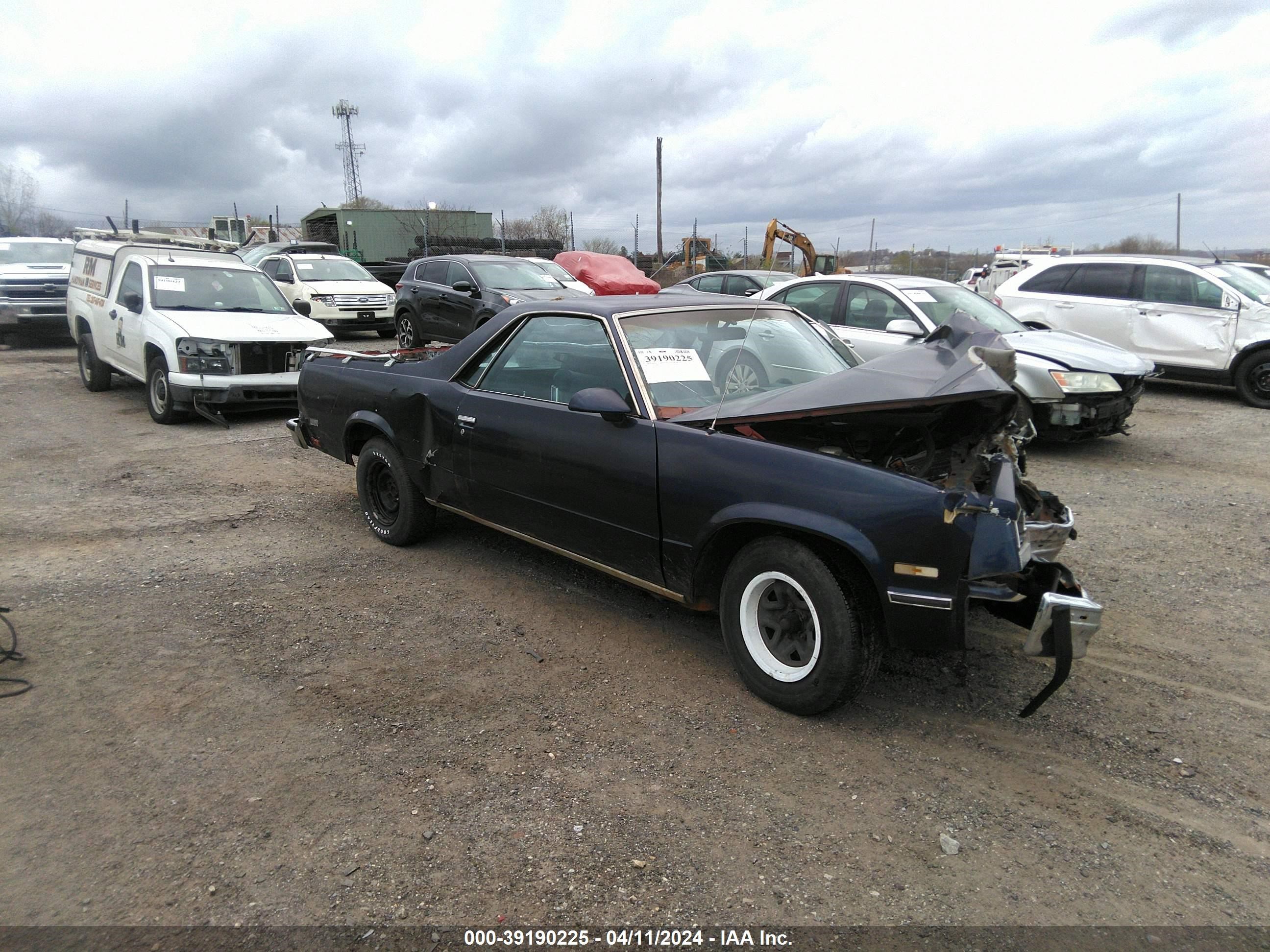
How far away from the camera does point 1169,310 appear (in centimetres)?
1025

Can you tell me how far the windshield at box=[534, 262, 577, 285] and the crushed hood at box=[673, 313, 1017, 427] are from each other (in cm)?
1105

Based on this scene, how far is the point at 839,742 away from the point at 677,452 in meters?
1.36

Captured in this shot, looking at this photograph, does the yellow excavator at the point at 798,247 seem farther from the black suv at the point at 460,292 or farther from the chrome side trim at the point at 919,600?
the chrome side trim at the point at 919,600

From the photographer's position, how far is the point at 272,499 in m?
6.48

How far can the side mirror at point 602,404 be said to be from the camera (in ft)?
12.0

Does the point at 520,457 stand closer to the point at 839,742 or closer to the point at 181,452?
the point at 839,742

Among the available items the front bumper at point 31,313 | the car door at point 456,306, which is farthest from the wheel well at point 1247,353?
the front bumper at point 31,313

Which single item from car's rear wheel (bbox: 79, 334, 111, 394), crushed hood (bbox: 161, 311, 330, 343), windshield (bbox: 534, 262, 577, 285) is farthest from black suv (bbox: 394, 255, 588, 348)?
car's rear wheel (bbox: 79, 334, 111, 394)

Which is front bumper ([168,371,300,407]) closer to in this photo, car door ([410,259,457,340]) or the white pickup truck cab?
the white pickup truck cab

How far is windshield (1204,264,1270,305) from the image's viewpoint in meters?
9.95

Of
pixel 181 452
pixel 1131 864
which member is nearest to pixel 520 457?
pixel 1131 864

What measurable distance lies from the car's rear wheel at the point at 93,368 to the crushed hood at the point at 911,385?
33.6 feet

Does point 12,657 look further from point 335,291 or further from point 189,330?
point 335,291

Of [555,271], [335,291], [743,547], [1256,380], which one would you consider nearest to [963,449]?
[743,547]
